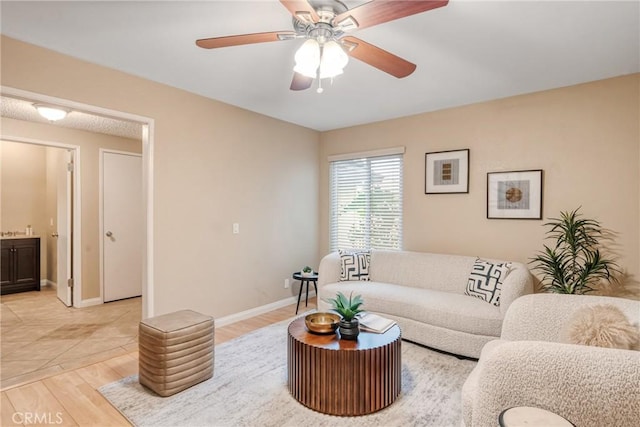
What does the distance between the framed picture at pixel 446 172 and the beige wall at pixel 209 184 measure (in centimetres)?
176

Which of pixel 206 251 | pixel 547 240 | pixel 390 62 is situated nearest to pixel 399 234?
pixel 547 240

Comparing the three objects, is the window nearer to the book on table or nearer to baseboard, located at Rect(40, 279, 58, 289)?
the book on table

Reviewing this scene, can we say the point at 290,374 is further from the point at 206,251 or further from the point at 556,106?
the point at 556,106

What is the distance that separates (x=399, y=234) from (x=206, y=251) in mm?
2416

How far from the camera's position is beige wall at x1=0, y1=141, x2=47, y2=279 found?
525cm

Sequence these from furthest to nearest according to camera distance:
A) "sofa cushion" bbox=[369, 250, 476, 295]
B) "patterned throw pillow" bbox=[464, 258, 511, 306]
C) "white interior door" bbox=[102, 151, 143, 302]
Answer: "white interior door" bbox=[102, 151, 143, 302] < "sofa cushion" bbox=[369, 250, 476, 295] < "patterned throw pillow" bbox=[464, 258, 511, 306]

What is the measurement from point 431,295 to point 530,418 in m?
2.34

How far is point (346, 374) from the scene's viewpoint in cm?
204

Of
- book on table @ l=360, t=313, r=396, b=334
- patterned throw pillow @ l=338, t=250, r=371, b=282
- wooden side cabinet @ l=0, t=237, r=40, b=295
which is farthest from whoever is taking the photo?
wooden side cabinet @ l=0, t=237, r=40, b=295

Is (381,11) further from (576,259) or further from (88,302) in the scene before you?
(88,302)

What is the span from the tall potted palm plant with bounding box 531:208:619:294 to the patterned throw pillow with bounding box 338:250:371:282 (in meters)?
1.77

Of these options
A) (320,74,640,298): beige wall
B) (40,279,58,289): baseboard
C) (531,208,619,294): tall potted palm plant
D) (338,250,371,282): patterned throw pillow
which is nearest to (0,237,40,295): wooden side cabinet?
(40,279,58,289): baseboard

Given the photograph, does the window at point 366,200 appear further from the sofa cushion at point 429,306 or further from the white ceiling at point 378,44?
the white ceiling at point 378,44

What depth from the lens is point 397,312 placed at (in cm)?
325
